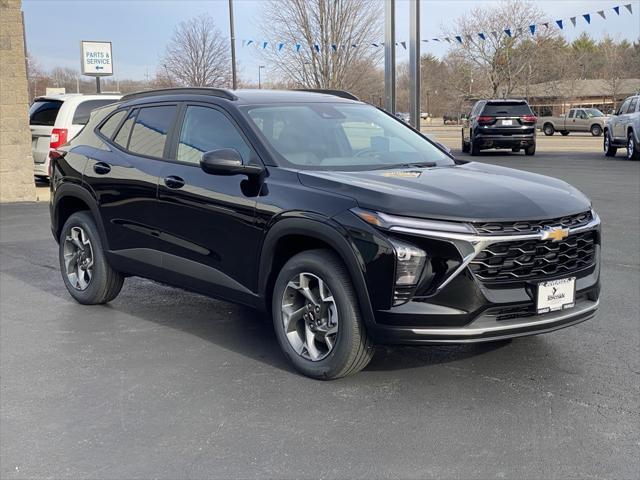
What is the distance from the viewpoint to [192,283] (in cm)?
526

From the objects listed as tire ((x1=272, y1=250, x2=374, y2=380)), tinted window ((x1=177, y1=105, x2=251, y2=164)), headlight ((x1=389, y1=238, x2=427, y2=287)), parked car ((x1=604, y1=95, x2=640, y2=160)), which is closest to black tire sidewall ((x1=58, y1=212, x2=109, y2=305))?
tinted window ((x1=177, y1=105, x2=251, y2=164))

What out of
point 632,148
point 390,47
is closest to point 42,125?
point 390,47

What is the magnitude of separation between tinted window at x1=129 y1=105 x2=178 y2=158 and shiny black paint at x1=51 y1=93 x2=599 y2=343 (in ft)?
0.27

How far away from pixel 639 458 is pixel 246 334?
2.86 metres

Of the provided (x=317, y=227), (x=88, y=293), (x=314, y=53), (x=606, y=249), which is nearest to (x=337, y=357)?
(x=317, y=227)

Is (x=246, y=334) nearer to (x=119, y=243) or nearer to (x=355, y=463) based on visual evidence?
(x=119, y=243)

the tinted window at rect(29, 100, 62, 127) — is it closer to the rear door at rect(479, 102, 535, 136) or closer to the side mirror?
the side mirror

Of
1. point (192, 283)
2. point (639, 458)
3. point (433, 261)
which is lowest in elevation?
point (639, 458)

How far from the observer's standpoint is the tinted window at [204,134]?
200 inches

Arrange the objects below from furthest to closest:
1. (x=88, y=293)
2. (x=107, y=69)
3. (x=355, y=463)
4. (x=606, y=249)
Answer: (x=107, y=69) < (x=606, y=249) < (x=88, y=293) < (x=355, y=463)

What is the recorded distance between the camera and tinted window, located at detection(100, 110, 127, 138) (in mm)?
6152

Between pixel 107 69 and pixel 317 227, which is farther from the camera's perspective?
pixel 107 69

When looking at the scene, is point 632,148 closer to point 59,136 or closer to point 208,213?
point 59,136

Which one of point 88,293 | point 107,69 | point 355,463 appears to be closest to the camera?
point 355,463
